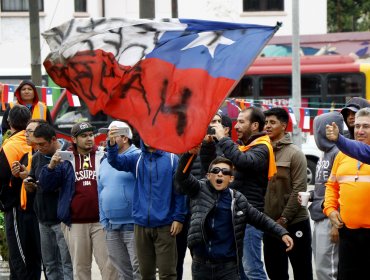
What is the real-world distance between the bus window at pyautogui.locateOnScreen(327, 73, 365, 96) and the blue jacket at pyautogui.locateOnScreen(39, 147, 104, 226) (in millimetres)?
16586

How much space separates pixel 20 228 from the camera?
439 inches

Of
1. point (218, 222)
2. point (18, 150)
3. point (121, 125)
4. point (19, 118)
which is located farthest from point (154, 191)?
point (19, 118)

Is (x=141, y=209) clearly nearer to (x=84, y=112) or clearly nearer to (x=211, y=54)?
(x=211, y=54)

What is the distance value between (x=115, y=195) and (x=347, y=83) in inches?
Result: 677

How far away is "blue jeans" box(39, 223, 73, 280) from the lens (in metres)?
10.9

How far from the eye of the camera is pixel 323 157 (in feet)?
33.2

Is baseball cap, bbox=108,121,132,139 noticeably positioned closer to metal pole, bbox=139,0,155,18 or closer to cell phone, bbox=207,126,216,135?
cell phone, bbox=207,126,216,135

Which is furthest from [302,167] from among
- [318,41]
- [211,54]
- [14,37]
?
[14,37]

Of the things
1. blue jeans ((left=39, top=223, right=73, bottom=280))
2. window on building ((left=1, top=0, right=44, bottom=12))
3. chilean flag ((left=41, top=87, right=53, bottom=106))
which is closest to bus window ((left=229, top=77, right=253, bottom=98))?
chilean flag ((left=41, top=87, right=53, bottom=106))

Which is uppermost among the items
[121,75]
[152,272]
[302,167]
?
[121,75]

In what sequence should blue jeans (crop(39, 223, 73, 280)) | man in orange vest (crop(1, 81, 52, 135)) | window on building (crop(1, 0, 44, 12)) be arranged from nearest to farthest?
blue jeans (crop(39, 223, 73, 280)) < man in orange vest (crop(1, 81, 52, 135)) < window on building (crop(1, 0, 44, 12))

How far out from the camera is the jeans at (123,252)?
10.4 m

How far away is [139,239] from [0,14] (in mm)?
25840

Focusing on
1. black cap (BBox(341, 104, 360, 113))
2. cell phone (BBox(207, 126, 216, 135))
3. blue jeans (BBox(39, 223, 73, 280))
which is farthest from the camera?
blue jeans (BBox(39, 223, 73, 280))
